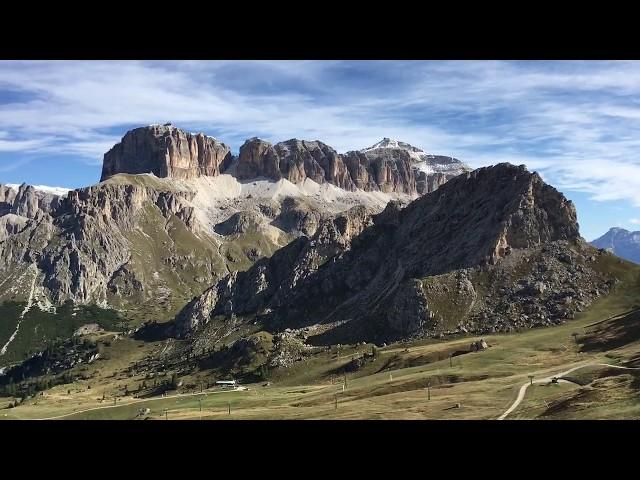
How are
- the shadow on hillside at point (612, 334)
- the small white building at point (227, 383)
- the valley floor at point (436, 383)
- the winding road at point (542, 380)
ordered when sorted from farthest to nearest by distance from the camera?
the small white building at point (227, 383) < the shadow on hillside at point (612, 334) < the valley floor at point (436, 383) < the winding road at point (542, 380)

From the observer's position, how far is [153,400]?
158000 mm

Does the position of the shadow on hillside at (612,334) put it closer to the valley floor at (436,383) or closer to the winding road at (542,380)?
the valley floor at (436,383)

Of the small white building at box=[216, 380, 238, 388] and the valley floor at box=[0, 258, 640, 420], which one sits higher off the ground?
the valley floor at box=[0, 258, 640, 420]

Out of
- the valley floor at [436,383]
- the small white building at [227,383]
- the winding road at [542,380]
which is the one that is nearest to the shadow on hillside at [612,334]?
the valley floor at [436,383]

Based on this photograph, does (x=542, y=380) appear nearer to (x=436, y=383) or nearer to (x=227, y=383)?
(x=436, y=383)

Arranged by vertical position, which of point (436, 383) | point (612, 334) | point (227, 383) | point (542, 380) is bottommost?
point (227, 383)

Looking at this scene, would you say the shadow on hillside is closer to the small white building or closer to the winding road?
the winding road

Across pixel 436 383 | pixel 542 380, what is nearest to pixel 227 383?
pixel 436 383

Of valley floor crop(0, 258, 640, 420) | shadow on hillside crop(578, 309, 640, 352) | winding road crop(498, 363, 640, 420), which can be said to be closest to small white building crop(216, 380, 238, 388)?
valley floor crop(0, 258, 640, 420)
